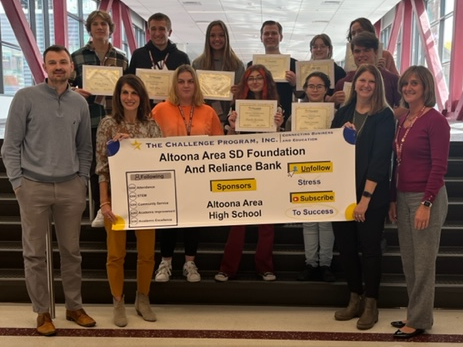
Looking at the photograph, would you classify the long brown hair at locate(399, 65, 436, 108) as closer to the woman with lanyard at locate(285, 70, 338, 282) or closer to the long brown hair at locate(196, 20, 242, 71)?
the woman with lanyard at locate(285, 70, 338, 282)

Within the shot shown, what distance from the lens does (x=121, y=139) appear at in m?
2.91

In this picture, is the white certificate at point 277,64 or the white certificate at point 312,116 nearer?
the white certificate at point 312,116

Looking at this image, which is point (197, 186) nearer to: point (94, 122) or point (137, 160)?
point (137, 160)

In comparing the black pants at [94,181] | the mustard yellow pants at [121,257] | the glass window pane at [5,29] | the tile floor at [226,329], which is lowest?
the tile floor at [226,329]

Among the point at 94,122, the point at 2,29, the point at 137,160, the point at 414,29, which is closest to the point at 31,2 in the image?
the point at 2,29

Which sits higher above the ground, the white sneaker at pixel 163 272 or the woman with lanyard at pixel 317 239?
the woman with lanyard at pixel 317 239

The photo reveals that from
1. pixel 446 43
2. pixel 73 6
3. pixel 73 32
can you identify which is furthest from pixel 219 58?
pixel 446 43

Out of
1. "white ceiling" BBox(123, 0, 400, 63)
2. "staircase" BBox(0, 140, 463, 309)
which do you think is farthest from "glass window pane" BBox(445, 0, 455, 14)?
"staircase" BBox(0, 140, 463, 309)

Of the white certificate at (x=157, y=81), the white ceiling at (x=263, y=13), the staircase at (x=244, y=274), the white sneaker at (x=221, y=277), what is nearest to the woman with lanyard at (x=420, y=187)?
the staircase at (x=244, y=274)

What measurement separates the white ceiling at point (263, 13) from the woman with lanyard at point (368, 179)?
885 centimetres

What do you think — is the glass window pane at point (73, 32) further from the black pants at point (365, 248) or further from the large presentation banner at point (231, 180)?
the black pants at point (365, 248)

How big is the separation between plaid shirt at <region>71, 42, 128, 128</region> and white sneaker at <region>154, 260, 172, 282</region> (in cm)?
118

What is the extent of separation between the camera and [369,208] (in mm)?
2869

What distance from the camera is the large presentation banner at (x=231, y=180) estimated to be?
296 cm
